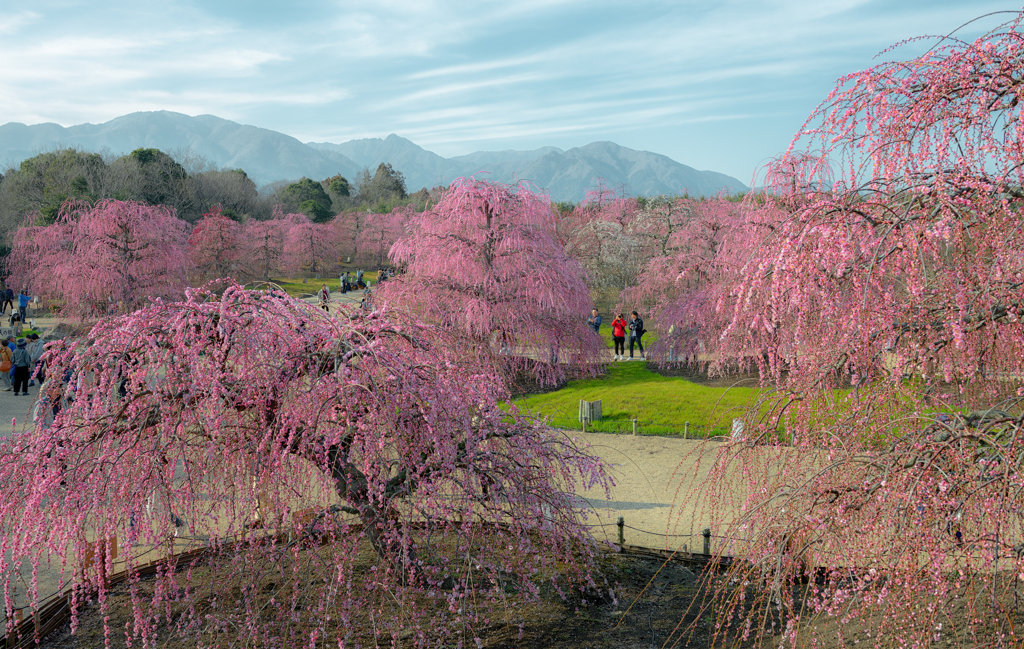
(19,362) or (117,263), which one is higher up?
(117,263)

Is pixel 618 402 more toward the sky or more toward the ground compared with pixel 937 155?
more toward the ground

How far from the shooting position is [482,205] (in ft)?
55.9

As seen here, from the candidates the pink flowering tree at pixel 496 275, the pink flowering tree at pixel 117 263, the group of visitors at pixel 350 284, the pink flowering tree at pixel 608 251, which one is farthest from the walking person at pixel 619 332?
the group of visitors at pixel 350 284

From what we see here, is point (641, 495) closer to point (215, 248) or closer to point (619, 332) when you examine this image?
point (619, 332)

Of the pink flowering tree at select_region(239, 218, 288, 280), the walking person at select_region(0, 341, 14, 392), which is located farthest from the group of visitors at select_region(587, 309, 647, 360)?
the pink flowering tree at select_region(239, 218, 288, 280)

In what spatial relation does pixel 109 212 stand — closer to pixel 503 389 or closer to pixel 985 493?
pixel 503 389

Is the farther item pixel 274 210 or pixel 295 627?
pixel 274 210

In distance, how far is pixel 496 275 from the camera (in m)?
16.9

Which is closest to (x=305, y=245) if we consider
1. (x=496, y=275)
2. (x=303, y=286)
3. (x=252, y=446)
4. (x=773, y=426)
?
(x=303, y=286)

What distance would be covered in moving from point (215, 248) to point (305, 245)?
15.9 metres

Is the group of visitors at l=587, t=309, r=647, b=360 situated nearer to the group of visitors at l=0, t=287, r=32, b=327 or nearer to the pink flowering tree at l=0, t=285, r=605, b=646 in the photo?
the pink flowering tree at l=0, t=285, r=605, b=646

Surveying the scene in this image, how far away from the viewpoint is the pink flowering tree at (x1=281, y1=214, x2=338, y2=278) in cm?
5169

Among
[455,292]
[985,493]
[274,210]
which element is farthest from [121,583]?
[274,210]

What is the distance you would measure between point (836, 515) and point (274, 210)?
60521mm
